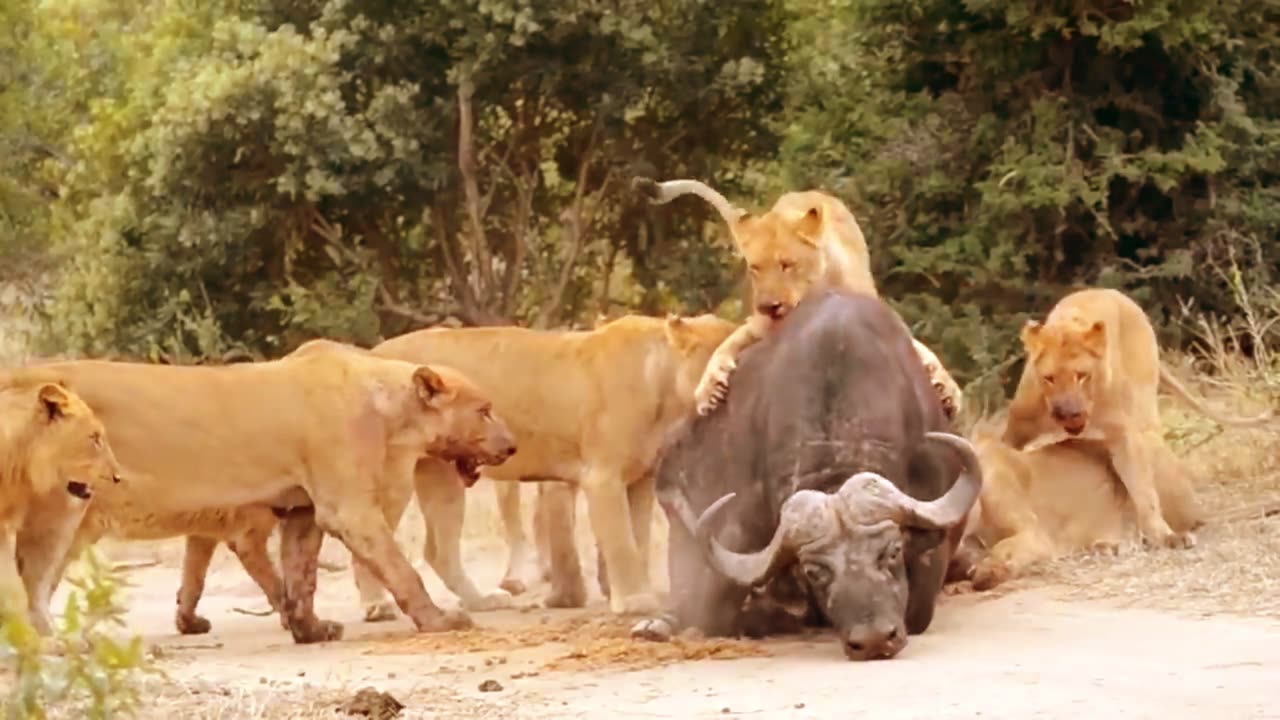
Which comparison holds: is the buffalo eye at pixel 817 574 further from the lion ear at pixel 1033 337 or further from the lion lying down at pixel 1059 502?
the lion ear at pixel 1033 337

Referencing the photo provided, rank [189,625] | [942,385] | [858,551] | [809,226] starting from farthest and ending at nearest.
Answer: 1. [189,625]
2. [809,226]
3. [942,385]
4. [858,551]

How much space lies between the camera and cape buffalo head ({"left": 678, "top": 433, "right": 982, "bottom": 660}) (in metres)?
8.30

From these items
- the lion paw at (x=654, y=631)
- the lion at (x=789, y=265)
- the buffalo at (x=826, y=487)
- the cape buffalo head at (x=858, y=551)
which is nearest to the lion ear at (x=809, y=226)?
the lion at (x=789, y=265)

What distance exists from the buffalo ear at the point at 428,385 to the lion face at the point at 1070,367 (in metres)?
3.02

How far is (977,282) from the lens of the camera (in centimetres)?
1574

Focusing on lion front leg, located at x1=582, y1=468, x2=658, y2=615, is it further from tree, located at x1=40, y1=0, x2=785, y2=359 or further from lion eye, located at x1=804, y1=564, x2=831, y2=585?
tree, located at x1=40, y1=0, x2=785, y2=359

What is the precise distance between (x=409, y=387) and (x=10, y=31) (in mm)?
9810

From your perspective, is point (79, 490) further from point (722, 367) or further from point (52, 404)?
point (722, 367)

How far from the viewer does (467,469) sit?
34.9 ft

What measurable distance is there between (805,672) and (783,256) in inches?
107

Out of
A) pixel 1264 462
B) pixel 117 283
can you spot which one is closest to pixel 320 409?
pixel 1264 462

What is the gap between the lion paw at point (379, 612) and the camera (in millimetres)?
11141

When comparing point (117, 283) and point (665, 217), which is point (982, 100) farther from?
point (117, 283)

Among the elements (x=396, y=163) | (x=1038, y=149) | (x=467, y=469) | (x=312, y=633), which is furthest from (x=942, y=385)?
(x=396, y=163)
